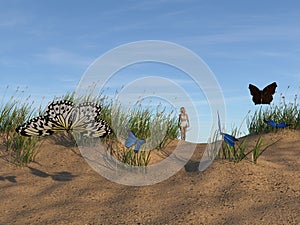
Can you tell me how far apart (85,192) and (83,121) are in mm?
797

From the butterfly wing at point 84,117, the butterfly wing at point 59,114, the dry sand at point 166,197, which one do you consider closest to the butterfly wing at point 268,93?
the dry sand at point 166,197

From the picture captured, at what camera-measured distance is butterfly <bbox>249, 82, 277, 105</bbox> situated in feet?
19.9

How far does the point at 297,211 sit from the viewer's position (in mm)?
3691

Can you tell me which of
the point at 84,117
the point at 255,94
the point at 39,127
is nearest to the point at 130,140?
the point at 84,117

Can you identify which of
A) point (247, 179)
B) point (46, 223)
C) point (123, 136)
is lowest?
point (46, 223)

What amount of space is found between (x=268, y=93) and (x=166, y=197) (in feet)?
9.01

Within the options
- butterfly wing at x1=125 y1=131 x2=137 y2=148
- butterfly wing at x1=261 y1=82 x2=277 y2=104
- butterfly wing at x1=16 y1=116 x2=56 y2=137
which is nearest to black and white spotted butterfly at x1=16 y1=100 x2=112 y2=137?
butterfly wing at x1=16 y1=116 x2=56 y2=137

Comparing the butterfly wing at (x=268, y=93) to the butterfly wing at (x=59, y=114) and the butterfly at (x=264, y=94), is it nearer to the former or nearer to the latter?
the butterfly at (x=264, y=94)

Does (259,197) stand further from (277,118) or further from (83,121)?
(277,118)

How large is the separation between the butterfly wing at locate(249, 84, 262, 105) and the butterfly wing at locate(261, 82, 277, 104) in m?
Result: 0.05

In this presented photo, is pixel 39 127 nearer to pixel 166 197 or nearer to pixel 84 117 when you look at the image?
pixel 84 117

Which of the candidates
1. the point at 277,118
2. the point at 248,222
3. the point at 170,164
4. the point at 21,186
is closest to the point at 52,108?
the point at 21,186

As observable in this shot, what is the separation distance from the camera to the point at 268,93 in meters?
6.05

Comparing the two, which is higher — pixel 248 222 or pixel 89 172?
pixel 89 172
